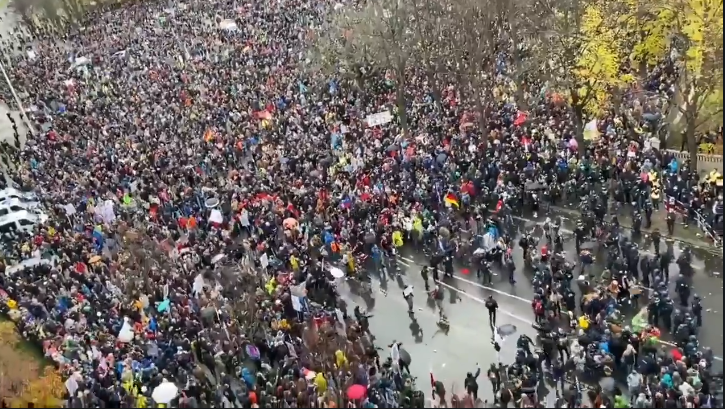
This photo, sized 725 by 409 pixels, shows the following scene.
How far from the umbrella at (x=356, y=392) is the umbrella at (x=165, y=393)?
183 inches

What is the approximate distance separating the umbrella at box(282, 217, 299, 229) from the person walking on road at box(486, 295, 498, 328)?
8.00 m

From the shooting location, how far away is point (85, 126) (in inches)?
1651

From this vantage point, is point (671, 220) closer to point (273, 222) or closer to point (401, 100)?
point (273, 222)

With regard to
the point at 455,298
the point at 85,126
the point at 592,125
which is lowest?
the point at 455,298

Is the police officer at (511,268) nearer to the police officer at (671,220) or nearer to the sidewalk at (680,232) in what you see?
the sidewalk at (680,232)

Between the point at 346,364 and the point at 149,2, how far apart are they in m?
57.6

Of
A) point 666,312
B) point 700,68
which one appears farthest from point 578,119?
point 666,312

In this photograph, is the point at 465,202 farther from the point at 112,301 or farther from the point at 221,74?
the point at 221,74

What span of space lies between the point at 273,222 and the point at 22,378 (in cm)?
967

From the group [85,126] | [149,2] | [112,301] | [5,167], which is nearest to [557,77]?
[112,301]

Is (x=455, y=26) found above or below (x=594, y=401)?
above

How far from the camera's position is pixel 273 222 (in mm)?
27500

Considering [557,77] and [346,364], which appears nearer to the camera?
[346,364]

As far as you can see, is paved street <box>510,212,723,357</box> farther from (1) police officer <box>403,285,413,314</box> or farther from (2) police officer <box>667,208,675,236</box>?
(1) police officer <box>403,285,413,314</box>
